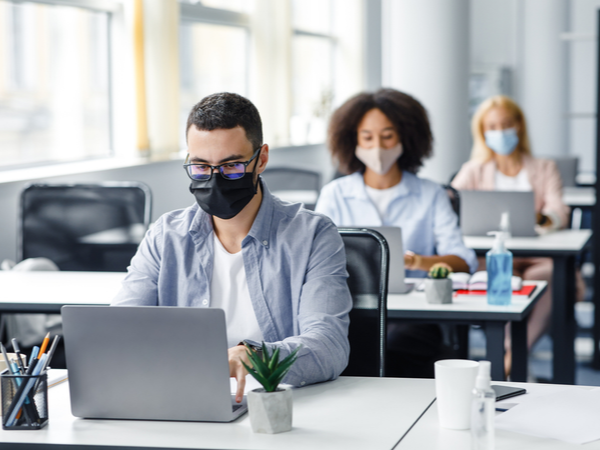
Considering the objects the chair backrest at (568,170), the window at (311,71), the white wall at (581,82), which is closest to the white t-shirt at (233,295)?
the chair backrest at (568,170)

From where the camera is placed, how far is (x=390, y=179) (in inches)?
118

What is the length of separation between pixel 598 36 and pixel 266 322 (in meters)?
2.40

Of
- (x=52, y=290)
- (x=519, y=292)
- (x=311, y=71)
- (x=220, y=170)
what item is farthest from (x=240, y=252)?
(x=311, y=71)

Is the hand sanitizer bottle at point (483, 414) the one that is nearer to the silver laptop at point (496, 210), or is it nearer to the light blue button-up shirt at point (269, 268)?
the light blue button-up shirt at point (269, 268)

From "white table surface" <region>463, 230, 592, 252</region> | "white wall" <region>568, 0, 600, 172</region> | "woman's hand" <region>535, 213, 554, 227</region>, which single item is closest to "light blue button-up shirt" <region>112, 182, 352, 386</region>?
"white table surface" <region>463, 230, 592, 252</region>

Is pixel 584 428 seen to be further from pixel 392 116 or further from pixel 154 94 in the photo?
pixel 154 94

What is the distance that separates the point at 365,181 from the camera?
9.96 feet

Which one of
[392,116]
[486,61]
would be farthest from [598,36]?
[486,61]

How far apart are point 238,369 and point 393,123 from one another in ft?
5.87

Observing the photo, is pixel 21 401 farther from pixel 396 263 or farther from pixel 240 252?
pixel 396 263

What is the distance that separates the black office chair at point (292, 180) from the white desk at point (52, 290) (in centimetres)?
149

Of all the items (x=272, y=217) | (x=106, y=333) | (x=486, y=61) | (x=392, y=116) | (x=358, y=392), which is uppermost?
(x=486, y=61)

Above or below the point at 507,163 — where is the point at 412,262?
below

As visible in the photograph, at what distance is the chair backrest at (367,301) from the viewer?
5.74ft
